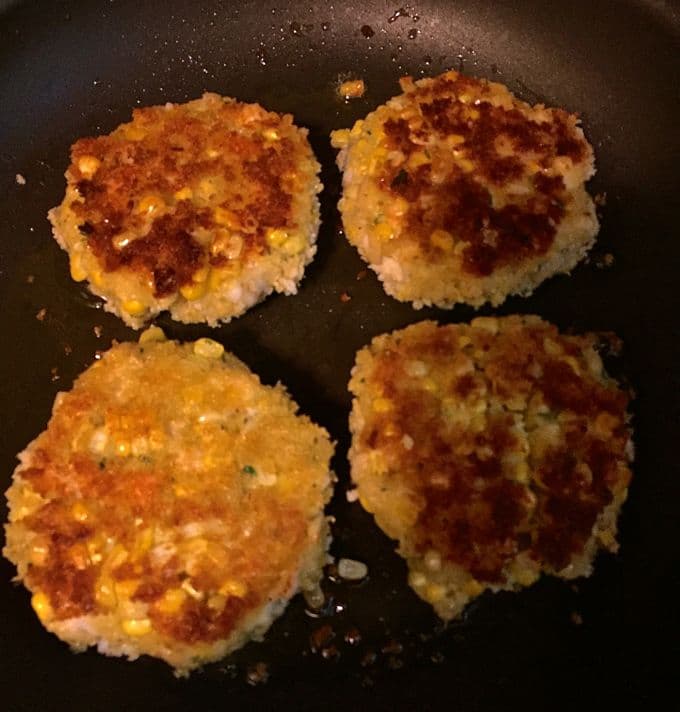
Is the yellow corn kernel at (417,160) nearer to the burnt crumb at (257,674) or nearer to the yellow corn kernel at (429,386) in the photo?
the yellow corn kernel at (429,386)

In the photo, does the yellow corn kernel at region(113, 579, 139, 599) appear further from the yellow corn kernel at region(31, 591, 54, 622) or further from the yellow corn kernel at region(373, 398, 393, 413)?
the yellow corn kernel at region(373, 398, 393, 413)

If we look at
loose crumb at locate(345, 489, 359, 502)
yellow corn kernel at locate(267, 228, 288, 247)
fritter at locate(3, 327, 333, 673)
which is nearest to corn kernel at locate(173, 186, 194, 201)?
yellow corn kernel at locate(267, 228, 288, 247)

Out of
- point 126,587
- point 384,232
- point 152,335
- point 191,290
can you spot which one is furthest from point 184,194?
point 126,587

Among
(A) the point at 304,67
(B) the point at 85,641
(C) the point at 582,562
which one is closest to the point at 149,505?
(B) the point at 85,641

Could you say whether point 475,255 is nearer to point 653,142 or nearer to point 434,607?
point 653,142

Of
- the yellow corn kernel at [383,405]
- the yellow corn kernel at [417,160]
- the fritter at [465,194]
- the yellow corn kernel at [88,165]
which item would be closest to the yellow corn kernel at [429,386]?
the yellow corn kernel at [383,405]
